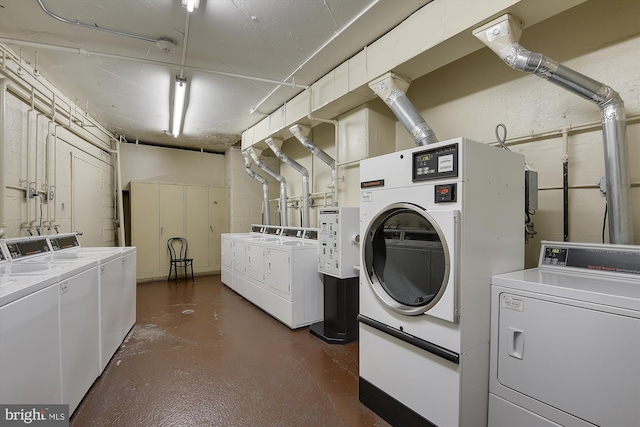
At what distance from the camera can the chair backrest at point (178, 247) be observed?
595 centimetres

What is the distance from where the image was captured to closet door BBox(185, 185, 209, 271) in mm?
6129

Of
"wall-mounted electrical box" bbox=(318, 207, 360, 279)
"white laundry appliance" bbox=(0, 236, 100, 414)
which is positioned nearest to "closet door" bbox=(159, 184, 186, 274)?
"white laundry appliance" bbox=(0, 236, 100, 414)

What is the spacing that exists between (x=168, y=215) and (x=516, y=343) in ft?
19.9

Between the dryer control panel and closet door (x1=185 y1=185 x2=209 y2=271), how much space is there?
554cm

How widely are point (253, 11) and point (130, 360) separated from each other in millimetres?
3193

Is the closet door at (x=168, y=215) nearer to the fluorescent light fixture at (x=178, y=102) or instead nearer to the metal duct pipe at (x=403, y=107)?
the fluorescent light fixture at (x=178, y=102)

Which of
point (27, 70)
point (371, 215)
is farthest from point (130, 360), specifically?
point (27, 70)

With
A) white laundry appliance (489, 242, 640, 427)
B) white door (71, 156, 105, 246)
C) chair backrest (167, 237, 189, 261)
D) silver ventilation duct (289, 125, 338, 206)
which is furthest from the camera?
chair backrest (167, 237, 189, 261)

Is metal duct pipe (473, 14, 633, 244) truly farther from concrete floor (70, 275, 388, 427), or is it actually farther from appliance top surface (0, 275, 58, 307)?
appliance top surface (0, 275, 58, 307)

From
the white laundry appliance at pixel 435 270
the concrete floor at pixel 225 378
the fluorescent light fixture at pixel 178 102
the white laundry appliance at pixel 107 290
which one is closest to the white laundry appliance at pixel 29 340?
the concrete floor at pixel 225 378

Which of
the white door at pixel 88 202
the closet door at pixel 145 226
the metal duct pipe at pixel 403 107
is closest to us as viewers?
the metal duct pipe at pixel 403 107

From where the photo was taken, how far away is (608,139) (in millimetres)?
1671

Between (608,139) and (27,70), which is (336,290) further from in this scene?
(27,70)

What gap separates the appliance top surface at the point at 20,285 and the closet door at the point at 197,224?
15.1ft
